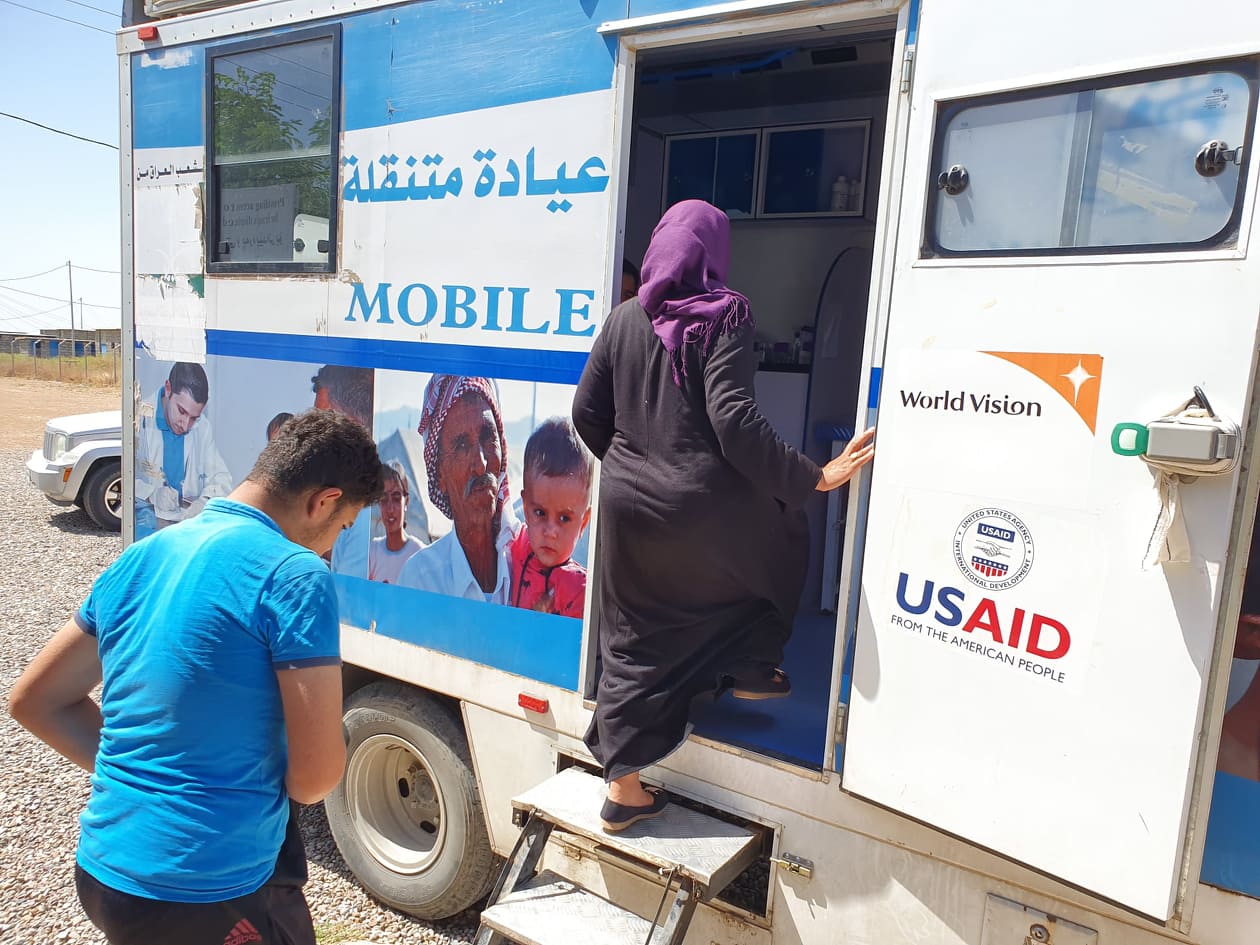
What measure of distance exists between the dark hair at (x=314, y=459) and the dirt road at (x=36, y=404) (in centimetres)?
1599

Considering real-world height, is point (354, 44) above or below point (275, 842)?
above

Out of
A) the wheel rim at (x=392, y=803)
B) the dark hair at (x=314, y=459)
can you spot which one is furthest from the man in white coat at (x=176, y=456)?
the dark hair at (x=314, y=459)

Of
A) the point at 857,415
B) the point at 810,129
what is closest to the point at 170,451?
the point at 857,415

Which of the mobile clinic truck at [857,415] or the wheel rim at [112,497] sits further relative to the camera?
the wheel rim at [112,497]

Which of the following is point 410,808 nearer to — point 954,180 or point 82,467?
point 954,180

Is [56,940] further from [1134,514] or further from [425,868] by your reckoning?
[1134,514]

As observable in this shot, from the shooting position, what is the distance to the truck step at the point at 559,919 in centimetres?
234

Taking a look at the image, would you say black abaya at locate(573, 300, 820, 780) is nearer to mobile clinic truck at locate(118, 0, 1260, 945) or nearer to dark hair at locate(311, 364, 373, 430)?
mobile clinic truck at locate(118, 0, 1260, 945)

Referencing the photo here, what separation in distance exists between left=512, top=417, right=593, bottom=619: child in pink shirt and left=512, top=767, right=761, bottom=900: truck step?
20.2 inches

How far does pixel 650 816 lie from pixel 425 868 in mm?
1245

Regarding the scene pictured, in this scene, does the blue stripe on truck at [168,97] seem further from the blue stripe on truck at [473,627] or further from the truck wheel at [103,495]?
the truck wheel at [103,495]

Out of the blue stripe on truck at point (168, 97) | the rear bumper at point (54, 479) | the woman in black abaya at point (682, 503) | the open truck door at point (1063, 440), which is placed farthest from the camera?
the rear bumper at point (54, 479)

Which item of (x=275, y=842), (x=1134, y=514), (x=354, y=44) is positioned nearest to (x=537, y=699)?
(x=275, y=842)

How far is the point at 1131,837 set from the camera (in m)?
1.75
